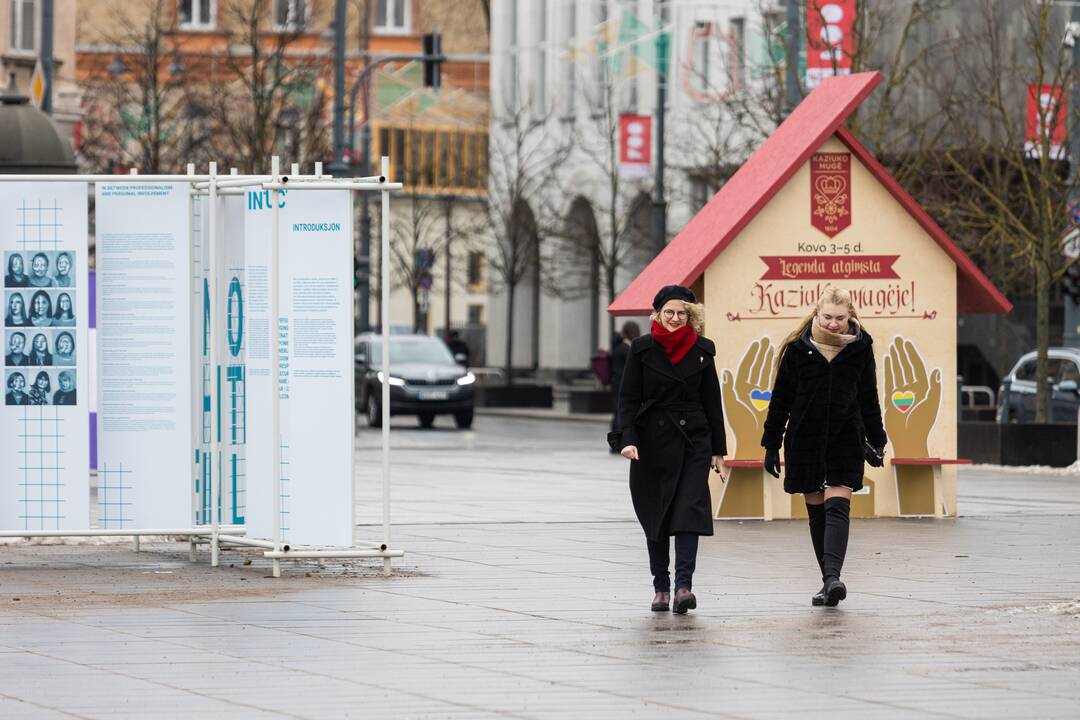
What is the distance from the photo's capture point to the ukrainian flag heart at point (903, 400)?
18.1 m

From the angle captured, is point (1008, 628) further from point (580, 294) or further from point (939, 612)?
point (580, 294)

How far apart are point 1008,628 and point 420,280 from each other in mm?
49346

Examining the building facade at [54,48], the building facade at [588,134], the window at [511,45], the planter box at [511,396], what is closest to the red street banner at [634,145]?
the building facade at [588,134]

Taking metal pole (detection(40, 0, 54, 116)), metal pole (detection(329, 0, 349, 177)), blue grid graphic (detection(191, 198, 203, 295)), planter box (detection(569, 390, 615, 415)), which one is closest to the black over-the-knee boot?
blue grid graphic (detection(191, 198, 203, 295))

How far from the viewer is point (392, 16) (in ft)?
301

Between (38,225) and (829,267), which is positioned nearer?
(38,225)

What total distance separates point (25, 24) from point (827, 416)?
1554 inches

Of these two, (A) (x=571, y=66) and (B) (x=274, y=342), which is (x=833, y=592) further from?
(A) (x=571, y=66)

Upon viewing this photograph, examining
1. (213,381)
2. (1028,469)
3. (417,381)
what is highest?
(213,381)

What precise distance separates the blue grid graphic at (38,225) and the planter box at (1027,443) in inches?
614

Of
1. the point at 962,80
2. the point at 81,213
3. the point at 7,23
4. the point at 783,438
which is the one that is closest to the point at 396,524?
the point at 81,213

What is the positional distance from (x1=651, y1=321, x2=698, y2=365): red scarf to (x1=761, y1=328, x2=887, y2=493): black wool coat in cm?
56

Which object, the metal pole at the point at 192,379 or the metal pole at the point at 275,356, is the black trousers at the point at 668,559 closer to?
the metal pole at the point at 275,356

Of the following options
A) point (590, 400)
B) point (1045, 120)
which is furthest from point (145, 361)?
point (590, 400)
